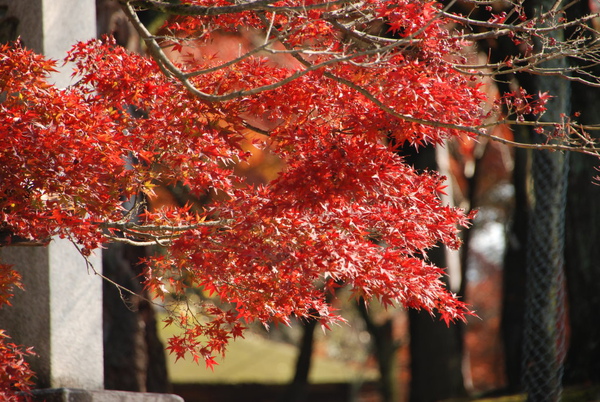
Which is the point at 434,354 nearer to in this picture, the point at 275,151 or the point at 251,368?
the point at 275,151

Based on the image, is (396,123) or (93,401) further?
(93,401)

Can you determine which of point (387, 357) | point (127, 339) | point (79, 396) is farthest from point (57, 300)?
point (387, 357)

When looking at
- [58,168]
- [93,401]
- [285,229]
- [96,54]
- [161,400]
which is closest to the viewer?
[58,168]

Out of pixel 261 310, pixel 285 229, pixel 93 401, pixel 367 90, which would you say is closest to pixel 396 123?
pixel 367 90

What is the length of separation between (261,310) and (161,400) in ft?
5.83

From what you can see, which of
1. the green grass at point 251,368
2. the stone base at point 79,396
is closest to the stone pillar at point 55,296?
the stone base at point 79,396

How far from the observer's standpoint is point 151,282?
14.7ft

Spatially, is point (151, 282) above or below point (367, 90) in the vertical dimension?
below

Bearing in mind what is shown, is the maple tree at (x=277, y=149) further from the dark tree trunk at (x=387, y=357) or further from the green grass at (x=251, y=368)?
the green grass at (x=251, y=368)

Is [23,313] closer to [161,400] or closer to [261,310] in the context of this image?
[161,400]

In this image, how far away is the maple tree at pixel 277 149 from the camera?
381 cm

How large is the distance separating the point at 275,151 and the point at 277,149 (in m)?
0.03

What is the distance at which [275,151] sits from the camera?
4.35 m

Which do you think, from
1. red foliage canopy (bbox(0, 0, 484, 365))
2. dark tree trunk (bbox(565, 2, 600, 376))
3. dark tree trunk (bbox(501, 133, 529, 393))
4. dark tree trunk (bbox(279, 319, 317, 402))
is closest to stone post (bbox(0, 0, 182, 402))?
red foliage canopy (bbox(0, 0, 484, 365))
